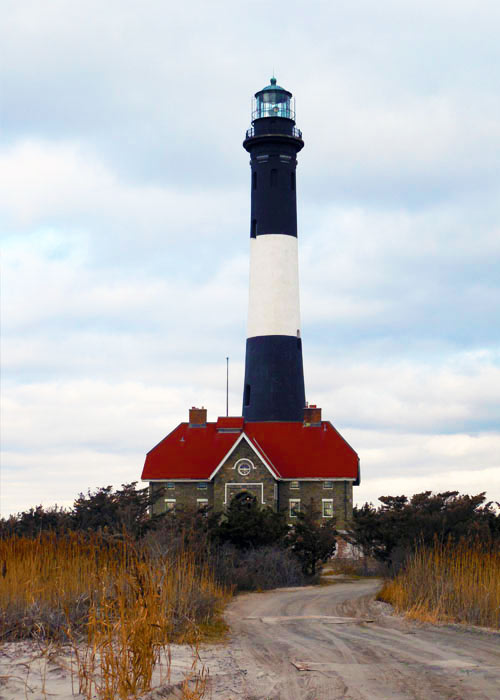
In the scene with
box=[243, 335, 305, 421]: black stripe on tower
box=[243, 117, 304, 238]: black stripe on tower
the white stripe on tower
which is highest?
box=[243, 117, 304, 238]: black stripe on tower

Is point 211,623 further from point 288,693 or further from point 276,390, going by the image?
point 276,390

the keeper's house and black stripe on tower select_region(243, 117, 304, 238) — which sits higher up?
black stripe on tower select_region(243, 117, 304, 238)

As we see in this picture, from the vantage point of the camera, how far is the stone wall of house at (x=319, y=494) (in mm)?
49469

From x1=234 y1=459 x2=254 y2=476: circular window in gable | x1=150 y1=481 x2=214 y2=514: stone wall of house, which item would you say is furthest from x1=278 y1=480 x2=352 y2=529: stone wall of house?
x1=150 y1=481 x2=214 y2=514: stone wall of house

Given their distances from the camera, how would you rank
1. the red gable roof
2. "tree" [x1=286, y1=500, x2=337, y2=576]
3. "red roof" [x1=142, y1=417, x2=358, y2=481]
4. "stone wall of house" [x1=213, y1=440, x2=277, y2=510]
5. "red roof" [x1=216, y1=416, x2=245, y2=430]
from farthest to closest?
"red roof" [x1=216, y1=416, x2=245, y2=430] < "red roof" [x1=142, y1=417, x2=358, y2=481] < the red gable roof < "stone wall of house" [x1=213, y1=440, x2=277, y2=510] < "tree" [x1=286, y1=500, x2=337, y2=576]

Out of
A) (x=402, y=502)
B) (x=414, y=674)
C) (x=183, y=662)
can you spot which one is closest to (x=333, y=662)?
(x=414, y=674)

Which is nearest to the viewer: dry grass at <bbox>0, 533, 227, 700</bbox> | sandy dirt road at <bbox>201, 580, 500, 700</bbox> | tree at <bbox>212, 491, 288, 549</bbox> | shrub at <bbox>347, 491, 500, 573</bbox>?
dry grass at <bbox>0, 533, 227, 700</bbox>

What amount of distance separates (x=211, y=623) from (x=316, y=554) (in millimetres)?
15336

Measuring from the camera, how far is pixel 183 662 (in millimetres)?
10867

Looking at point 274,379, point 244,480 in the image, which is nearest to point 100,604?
point 244,480

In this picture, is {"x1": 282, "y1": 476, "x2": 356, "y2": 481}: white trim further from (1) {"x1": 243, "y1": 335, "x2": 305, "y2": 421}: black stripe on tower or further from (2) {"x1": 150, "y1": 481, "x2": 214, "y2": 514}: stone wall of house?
(2) {"x1": 150, "y1": 481, "x2": 214, "y2": 514}: stone wall of house

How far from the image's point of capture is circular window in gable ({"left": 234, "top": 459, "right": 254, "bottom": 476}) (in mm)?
47625

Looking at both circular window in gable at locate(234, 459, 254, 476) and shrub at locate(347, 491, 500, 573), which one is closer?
shrub at locate(347, 491, 500, 573)

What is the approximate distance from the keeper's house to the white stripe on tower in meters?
5.49
